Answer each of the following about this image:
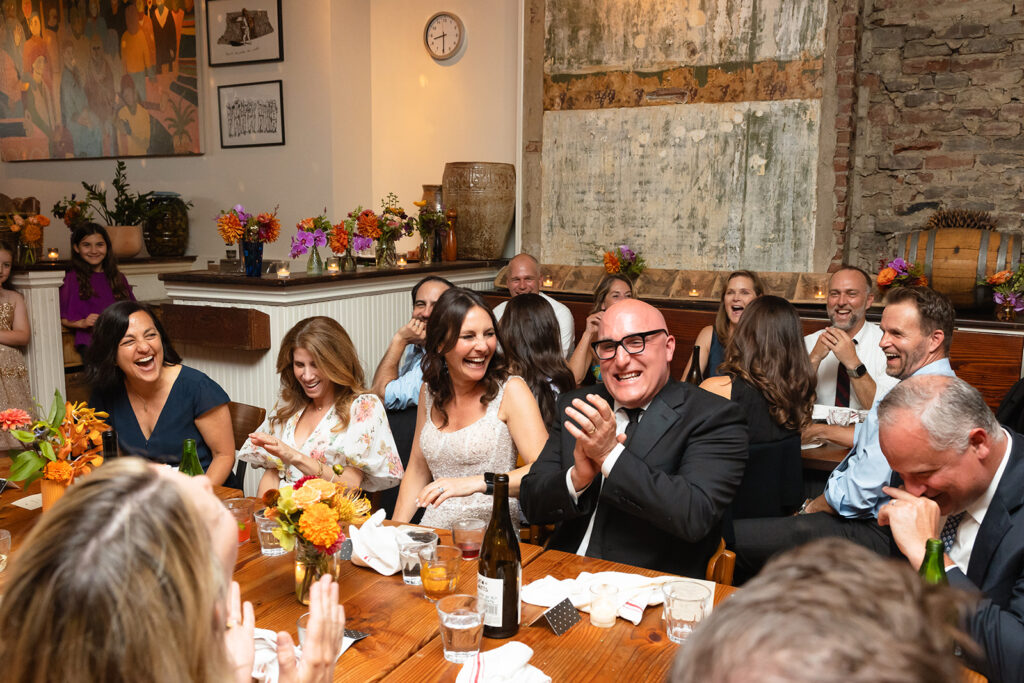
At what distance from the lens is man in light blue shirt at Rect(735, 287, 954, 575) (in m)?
2.52

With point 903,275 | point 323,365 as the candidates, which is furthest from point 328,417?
point 903,275

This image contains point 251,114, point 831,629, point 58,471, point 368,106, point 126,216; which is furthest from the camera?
point 126,216

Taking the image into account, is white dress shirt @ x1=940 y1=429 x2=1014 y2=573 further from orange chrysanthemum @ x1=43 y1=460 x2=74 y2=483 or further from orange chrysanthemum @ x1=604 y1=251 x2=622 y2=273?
orange chrysanthemum @ x1=604 y1=251 x2=622 y2=273

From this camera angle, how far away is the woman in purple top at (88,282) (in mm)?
5824

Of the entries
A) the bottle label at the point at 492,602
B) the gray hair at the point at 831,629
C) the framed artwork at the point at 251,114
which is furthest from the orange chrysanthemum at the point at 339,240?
the gray hair at the point at 831,629

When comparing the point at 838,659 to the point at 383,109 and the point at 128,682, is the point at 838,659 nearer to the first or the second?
the point at 128,682

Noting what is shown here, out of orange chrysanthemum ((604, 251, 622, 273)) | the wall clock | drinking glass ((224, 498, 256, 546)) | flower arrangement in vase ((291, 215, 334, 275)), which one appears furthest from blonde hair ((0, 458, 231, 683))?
the wall clock

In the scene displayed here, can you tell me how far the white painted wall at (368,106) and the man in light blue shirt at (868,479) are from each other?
422 cm

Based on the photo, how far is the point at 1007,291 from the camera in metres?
4.63

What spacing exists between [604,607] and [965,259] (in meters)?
4.15

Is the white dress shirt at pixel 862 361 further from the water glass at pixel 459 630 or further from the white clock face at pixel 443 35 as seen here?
the white clock face at pixel 443 35

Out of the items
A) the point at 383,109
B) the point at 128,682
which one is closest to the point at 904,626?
the point at 128,682


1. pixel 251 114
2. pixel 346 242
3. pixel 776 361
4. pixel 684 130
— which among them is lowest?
pixel 776 361

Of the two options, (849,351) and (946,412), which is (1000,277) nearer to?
(849,351)
